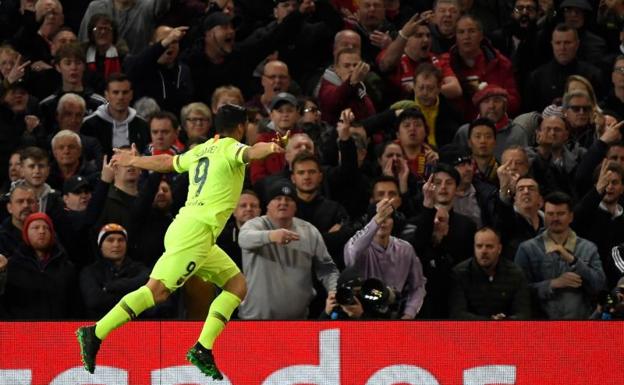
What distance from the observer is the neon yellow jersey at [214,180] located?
1275cm

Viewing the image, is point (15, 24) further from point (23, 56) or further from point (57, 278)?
point (57, 278)

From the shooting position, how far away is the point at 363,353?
1359cm

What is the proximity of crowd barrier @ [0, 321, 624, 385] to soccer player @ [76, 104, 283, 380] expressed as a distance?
2.02 feet

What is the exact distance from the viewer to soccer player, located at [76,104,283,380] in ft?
41.3

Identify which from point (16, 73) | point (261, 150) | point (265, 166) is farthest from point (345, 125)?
point (16, 73)

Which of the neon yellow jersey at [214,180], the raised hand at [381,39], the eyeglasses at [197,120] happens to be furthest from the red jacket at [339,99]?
the neon yellow jersey at [214,180]

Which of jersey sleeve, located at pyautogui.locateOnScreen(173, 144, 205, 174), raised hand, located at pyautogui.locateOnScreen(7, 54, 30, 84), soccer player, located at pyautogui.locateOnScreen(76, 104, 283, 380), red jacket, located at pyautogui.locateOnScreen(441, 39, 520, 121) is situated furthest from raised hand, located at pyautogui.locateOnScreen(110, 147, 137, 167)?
red jacket, located at pyautogui.locateOnScreen(441, 39, 520, 121)

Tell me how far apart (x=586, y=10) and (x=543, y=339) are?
6369 millimetres

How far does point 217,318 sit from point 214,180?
3.51 ft

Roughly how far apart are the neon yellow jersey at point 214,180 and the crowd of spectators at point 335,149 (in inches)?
4.1

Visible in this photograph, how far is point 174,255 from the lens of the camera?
498 inches

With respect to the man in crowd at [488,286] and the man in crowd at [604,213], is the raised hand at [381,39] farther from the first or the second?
the man in crowd at [488,286]

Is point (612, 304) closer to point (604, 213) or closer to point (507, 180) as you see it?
point (604, 213)

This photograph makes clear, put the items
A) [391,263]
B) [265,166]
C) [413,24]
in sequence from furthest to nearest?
1. [413,24]
2. [265,166]
3. [391,263]
